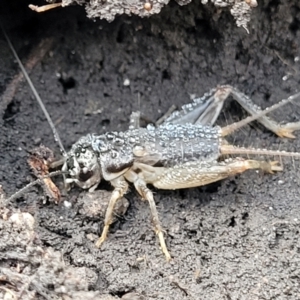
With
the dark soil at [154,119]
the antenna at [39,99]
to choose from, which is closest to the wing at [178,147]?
the dark soil at [154,119]

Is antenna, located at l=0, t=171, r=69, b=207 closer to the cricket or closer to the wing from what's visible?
the cricket

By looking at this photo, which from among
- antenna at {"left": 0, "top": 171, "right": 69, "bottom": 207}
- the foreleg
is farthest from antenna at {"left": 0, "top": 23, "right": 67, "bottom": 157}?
the foreleg

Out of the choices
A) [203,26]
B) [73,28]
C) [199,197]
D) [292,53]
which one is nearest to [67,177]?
[199,197]

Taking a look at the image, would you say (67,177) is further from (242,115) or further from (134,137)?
(242,115)

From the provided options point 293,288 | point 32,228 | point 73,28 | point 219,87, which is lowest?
point 293,288

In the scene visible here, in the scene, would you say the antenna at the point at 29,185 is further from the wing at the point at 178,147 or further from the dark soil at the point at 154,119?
the wing at the point at 178,147

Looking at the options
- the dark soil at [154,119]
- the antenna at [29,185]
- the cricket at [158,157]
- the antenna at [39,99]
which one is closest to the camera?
the dark soil at [154,119]

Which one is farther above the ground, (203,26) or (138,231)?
(203,26)
